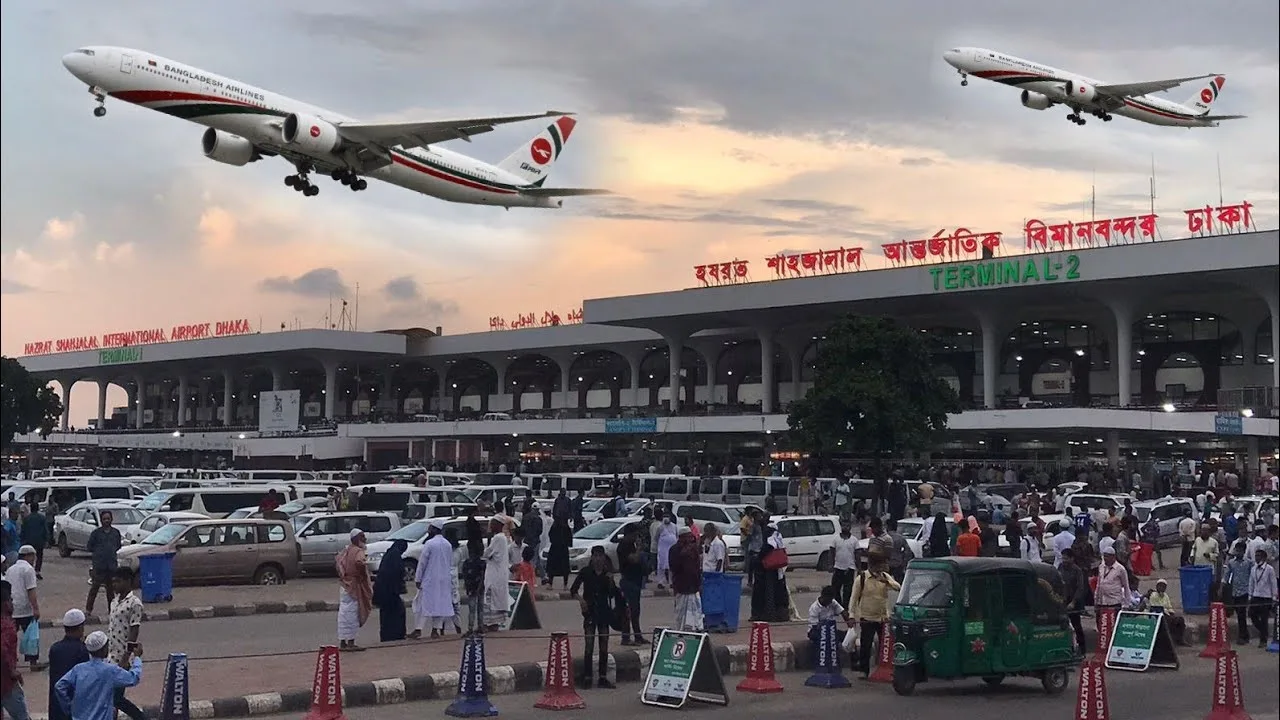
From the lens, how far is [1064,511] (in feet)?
101

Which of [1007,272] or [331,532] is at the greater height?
[1007,272]

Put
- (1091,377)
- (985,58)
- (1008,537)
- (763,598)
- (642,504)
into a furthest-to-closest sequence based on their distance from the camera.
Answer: (1091,377) < (985,58) < (642,504) < (1008,537) < (763,598)

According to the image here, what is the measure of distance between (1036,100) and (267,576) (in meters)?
30.5

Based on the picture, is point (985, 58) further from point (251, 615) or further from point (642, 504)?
point (251, 615)

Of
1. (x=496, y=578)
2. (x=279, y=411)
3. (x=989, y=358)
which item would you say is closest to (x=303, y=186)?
(x=496, y=578)

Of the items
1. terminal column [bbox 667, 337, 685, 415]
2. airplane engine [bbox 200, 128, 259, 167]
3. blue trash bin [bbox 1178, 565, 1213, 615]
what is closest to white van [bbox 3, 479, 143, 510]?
airplane engine [bbox 200, 128, 259, 167]

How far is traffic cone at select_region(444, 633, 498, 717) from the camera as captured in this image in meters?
12.1

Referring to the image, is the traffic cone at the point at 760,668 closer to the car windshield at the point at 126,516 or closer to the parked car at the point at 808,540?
the parked car at the point at 808,540

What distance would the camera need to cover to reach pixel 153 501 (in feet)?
102

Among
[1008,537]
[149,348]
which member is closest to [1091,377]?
[1008,537]

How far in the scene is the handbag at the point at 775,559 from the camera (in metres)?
17.3

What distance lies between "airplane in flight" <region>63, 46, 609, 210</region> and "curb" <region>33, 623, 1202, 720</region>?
1629 centimetres

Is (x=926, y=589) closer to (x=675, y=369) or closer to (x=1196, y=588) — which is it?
(x=1196, y=588)

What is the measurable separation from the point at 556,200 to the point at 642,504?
10.8 m
